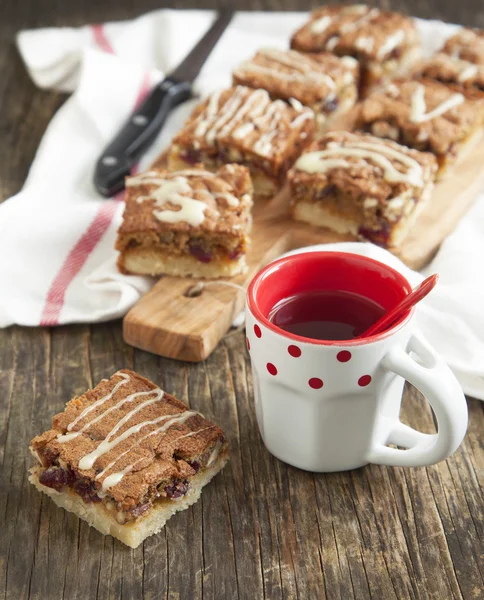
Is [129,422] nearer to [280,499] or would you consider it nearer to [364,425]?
[280,499]

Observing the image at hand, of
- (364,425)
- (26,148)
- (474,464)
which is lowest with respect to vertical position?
(26,148)

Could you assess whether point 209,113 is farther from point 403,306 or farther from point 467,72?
point 403,306

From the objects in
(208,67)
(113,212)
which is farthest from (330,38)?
(113,212)

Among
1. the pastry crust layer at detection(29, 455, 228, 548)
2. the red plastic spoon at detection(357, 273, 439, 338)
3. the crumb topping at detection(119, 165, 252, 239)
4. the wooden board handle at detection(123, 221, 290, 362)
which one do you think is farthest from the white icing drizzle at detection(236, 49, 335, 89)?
the pastry crust layer at detection(29, 455, 228, 548)

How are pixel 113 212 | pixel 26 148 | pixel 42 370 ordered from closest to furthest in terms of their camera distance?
1. pixel 42 370
2. pixel 113 212
3. pixel 26 148

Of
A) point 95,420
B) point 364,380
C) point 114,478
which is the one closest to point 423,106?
point 364,380

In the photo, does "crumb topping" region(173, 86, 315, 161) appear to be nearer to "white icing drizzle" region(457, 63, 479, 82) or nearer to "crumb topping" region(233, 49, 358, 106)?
"crumb topping" region(233, 49, 358, 106)

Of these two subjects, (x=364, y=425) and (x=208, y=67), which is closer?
(x=364, y=425)
